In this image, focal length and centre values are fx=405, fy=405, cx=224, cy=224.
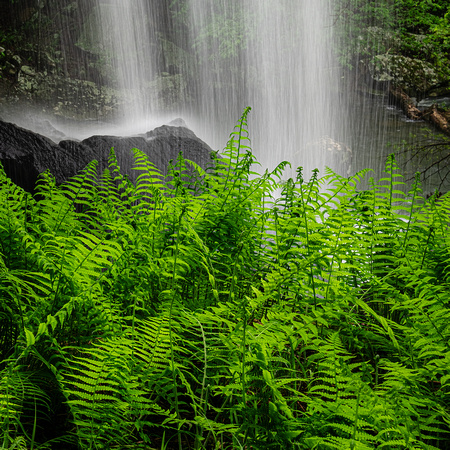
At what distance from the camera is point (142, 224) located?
2.26 m

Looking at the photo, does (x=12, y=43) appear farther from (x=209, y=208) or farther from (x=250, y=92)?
(x=209, y=208)

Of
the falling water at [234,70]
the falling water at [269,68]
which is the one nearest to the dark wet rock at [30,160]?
the falling water at [234,70]

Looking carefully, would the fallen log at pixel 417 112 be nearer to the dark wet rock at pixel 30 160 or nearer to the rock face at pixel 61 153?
the rock face at pixel 61 153

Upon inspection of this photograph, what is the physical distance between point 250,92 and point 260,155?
2.64 m

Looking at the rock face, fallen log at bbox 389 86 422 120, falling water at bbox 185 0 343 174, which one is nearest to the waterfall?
falling water at bbox 185 0 343 174

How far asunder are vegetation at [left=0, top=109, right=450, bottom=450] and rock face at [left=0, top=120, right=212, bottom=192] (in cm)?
300

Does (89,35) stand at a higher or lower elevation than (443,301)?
higher

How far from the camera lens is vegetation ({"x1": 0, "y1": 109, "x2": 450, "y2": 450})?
1204 millimetres

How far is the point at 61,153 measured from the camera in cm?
559

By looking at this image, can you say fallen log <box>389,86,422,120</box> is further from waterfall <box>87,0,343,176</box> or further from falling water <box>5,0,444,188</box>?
waterfall <box>87,0,343,176</box>

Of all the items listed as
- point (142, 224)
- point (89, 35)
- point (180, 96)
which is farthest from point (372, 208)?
point (89, 35)

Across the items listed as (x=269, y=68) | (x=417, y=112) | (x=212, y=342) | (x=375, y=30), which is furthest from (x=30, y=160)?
(x=375, y=30)

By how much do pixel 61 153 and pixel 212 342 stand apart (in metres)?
4.86

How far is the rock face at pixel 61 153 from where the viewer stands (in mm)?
5508
